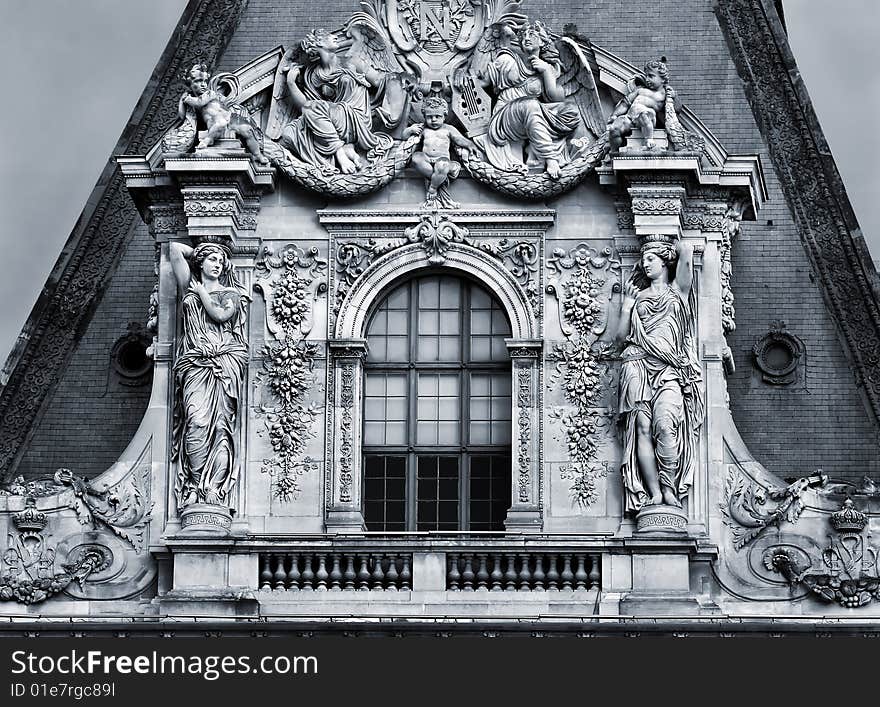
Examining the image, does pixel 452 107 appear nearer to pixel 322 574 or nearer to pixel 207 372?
pixel 207 372

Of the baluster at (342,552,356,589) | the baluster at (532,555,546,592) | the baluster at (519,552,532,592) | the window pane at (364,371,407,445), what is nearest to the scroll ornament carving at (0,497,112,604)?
the baluster at (342,552,356,589)

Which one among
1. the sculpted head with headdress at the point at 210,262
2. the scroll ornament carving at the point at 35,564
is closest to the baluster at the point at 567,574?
the sculpted head with headdress at the point at 210,262

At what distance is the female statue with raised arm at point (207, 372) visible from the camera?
39.0 metres

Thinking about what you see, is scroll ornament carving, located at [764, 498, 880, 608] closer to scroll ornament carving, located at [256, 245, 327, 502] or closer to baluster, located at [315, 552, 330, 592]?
baluster, located at [315, 552, 330, 592]

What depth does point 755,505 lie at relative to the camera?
39.0m

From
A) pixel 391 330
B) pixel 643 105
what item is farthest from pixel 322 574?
pixel 643 105

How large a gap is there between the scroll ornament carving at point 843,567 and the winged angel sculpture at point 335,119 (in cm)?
593

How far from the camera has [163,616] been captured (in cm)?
3822

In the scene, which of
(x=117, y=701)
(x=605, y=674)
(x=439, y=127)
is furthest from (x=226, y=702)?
(x=439, y=127)

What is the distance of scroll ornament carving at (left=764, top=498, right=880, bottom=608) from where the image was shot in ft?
126

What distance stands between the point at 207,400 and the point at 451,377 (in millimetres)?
2635

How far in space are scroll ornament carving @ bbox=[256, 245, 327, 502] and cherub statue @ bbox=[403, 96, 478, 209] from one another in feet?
4.65

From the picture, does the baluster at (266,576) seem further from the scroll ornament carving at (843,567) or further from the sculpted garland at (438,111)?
the scroll ornament carving at (843,567)

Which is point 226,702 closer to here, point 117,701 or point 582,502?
point 117,701
